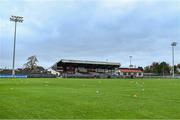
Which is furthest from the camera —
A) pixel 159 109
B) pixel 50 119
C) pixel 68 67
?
pixel 68 67

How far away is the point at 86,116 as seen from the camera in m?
13.4

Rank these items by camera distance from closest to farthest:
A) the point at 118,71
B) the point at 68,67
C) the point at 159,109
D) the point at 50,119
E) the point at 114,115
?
the point at 50,119, the point at 114,115, the point at 159,109, the point at 68,67, the point at 118,71

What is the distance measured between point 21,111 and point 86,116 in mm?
2995

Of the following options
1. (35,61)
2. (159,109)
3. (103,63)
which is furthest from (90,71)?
(159,109)

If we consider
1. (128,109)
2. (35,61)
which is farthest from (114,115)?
(35,61)

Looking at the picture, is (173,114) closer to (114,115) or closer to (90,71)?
(114,115)

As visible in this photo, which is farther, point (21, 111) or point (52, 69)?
point (52, 69)

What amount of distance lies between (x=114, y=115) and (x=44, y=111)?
2.99 m

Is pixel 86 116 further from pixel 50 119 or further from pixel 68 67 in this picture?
pixel 68 67

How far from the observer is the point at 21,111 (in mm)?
14734

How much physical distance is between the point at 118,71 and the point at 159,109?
161m

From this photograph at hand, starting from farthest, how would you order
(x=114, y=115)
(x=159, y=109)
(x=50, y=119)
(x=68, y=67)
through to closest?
(x=68, y=67) < (x=159, y=109) < (x=114, y=115) < (x=50, y=119)

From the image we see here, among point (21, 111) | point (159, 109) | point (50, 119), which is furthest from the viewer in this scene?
point (159, 109)

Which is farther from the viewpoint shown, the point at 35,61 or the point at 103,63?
the point at 35,61
